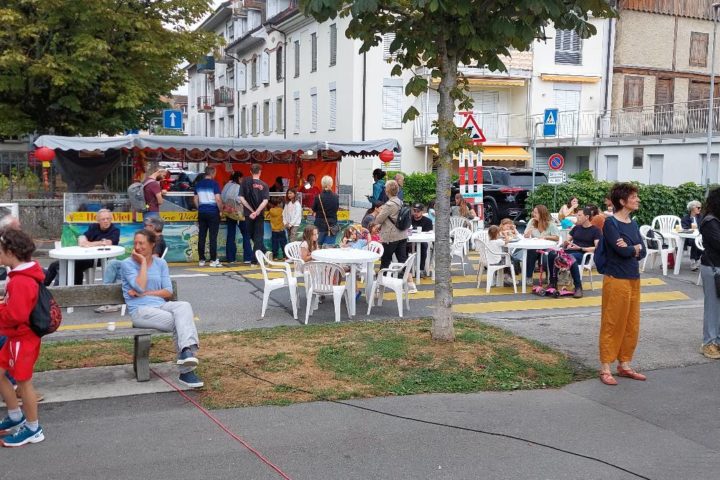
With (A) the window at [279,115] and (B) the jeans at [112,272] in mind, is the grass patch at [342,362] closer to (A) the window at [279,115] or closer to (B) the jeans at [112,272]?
(B) the jeans at [112,272]

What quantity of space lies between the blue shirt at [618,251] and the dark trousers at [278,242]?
9339 mm

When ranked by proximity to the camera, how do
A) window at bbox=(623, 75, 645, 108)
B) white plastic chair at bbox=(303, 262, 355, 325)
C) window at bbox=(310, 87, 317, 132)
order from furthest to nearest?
window at bbox=(310, 87, 317, 132)
window at bbox=(623, 75, 645, 108)
white plastic chair at bbox=(303, 262, 355, 325)

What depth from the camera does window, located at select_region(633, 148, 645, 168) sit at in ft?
98.0

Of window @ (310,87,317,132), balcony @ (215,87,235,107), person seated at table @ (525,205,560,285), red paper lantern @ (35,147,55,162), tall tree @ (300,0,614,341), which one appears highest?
balcony @ (215,87,235,107)

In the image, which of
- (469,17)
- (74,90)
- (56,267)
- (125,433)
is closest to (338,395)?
(125,433)

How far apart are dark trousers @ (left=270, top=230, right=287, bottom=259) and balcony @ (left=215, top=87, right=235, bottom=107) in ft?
118

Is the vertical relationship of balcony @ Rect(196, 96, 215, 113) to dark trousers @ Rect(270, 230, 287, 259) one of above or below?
above

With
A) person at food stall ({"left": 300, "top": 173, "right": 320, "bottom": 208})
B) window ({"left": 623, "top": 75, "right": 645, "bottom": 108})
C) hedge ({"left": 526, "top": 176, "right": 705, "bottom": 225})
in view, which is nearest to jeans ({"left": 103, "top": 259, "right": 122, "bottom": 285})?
person at food stall ({"left": 300, "top": 173, "right": 320, "bottom": 208})

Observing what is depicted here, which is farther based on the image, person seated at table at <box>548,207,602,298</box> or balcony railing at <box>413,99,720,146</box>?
balcony railing at <box>413,99,720,146</box>

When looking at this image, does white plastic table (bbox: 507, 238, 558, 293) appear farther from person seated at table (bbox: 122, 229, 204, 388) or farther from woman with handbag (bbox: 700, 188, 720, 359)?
person seated at table (bbox: 122, 229, 204, 388)

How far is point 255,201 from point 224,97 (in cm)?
3789

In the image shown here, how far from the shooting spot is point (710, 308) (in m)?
7.97

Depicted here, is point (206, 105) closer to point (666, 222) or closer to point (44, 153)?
point (44, 153)

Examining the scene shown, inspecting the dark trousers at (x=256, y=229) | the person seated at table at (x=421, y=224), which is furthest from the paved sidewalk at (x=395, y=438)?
the dark trousers at (x=256, y=229)
